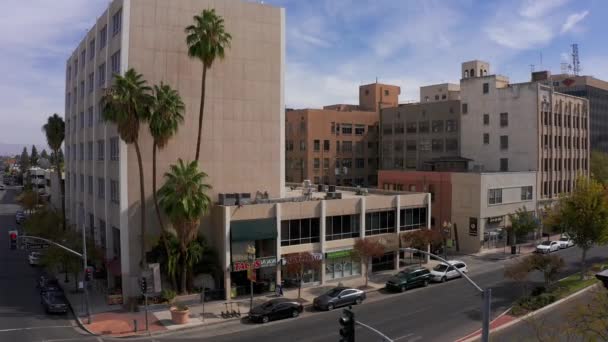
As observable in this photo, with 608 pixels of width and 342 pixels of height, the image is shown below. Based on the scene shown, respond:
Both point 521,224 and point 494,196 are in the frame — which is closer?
point 521,224

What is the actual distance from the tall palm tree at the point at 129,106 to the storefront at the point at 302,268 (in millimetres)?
12664

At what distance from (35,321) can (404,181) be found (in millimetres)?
51839

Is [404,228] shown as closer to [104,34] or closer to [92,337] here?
[92,337]

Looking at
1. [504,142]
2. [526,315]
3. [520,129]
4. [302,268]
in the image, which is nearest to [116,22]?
[302,268]

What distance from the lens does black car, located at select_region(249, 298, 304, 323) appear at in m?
36.9

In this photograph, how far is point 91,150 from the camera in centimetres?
5800

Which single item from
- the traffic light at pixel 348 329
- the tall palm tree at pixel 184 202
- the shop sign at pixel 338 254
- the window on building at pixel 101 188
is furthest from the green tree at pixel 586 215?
the window on building at pixel 101 188

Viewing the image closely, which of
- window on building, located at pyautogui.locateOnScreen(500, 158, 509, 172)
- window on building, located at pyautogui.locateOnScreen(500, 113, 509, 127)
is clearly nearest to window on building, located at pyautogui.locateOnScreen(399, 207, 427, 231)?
window on building, located at pyautogui.locateOnScreen(500, 158, 509, 172)

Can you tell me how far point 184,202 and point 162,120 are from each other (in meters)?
7.09

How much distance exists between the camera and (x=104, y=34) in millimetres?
51906

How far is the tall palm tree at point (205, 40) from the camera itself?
141 feet

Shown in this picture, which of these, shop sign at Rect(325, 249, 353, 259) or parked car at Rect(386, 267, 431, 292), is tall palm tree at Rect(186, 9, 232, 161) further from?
→ parked car at Rect(386, 267, 431, 292)

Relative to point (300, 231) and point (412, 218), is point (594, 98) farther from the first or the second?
point (300, 231)

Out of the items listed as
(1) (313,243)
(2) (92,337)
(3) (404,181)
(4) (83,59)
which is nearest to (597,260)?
(3) (404,181)
